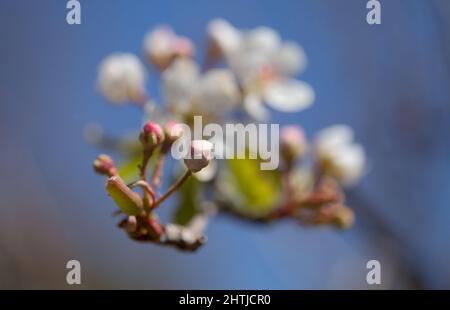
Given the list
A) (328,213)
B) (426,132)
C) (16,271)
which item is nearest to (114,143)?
(328,213)

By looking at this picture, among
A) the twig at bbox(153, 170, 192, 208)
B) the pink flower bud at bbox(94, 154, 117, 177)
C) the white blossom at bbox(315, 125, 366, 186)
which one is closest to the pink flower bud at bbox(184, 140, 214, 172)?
the twig at bbox(153, 170, 192, 208)

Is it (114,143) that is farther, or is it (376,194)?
(376,194)

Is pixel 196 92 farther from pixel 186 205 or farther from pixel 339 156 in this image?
pixel 339 156

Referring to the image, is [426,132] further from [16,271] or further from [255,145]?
[16,271]

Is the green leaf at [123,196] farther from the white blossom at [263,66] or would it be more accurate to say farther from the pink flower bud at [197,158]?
the white blossom at [263,66]

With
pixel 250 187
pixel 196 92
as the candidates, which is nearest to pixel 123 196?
pixel 196 92
